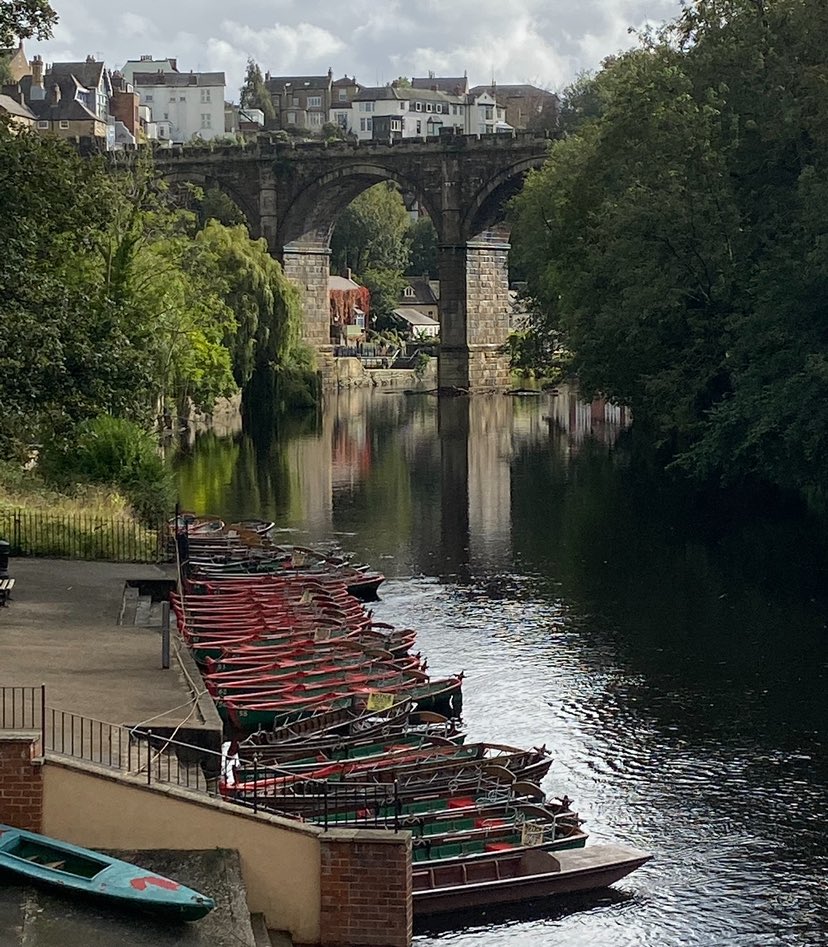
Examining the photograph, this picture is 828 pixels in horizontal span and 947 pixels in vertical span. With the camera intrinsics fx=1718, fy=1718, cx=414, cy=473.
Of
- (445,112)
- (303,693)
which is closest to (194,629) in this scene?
(303,693)

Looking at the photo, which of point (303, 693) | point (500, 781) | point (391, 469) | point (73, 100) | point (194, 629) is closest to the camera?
point (500, 781)

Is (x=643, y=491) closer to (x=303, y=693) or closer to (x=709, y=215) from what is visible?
(x=709, y=215)

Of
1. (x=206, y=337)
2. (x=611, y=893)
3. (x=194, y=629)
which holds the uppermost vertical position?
(x=206, y=337)

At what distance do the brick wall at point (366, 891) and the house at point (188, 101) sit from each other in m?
162

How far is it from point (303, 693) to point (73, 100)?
4470 inches

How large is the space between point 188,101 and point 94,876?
165 m

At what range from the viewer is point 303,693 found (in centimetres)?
2316

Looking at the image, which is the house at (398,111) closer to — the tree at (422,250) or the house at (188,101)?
the house at (188,101)

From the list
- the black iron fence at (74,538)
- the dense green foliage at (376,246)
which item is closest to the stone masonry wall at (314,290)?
the dense green foliage at (376,246)

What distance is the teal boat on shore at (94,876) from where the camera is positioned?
14086mm

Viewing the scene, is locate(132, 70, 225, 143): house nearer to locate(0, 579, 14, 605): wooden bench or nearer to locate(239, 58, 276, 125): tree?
locate(239, 58, 276, 125): tree

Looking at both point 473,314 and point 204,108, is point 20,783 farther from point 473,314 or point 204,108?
point 204,108

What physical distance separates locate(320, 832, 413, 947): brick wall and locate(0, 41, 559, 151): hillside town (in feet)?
300

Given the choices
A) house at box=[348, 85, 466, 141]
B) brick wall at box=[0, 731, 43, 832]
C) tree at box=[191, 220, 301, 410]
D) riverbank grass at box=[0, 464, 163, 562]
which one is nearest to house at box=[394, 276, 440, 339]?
tree at box=[191, 220, 301, 410]
